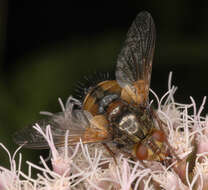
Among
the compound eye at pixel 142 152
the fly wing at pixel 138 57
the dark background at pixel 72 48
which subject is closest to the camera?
the compound eye at pixel 142 152

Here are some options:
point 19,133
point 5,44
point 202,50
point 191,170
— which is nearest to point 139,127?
point 191,170

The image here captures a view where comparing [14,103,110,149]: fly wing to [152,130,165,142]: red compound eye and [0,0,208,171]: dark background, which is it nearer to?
[152,130,165,142]: red compound eye

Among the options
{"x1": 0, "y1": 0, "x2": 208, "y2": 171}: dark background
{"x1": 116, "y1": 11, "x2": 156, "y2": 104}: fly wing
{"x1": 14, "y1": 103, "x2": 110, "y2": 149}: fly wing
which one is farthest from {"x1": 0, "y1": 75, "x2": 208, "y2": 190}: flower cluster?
{"x1": 0, "y1": 0, "x2": 208, "y2": 171}: dark background

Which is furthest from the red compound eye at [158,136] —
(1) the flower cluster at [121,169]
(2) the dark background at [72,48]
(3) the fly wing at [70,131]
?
(2) the dark background at [72,48]

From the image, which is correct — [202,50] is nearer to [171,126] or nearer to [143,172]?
[171,126]

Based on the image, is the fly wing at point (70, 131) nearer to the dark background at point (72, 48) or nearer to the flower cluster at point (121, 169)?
the flower cluster at point (121, 169)

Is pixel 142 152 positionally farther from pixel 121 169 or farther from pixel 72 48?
pixel 72 48

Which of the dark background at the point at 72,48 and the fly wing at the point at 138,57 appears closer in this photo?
the fly wing at the point at 138,57
